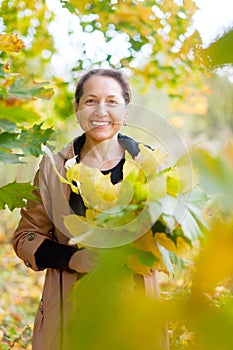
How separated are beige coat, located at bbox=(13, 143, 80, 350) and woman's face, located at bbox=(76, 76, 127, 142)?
9 cm

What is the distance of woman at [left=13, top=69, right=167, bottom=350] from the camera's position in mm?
1422

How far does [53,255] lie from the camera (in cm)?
140

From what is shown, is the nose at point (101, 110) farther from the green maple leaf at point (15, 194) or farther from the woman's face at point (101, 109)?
the green maple leaf at point (15, 194)

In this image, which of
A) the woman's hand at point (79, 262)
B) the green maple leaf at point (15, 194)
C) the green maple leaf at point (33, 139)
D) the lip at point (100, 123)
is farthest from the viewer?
the lip at point (100, 123)

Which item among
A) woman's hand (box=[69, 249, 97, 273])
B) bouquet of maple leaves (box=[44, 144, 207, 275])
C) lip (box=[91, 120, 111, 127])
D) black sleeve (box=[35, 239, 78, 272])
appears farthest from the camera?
lip (box=[91, 120, 111, 127])

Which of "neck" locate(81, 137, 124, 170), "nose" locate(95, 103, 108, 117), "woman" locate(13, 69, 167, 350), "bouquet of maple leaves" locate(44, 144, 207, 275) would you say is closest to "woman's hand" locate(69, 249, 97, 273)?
"woman" locate(13, 69, 167, 350)

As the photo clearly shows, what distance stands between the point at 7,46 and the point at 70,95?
2.02 m

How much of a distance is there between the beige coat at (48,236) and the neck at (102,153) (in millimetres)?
56

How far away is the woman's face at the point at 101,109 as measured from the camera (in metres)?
1.49

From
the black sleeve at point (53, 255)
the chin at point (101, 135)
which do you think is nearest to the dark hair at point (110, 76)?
the chin at point (101, 135)

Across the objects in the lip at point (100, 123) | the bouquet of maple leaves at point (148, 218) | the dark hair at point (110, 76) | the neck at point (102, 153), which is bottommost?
the bouquet of maple leaves at point (148, 218)

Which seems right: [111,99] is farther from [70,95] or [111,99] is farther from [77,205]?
[70,95]

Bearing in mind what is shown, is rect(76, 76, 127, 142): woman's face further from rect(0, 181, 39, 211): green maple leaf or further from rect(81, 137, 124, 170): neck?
rect(0, 181, 39, 211): green maple leaf

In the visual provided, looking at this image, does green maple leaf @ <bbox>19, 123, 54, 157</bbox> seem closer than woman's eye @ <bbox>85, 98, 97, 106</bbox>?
Yes
